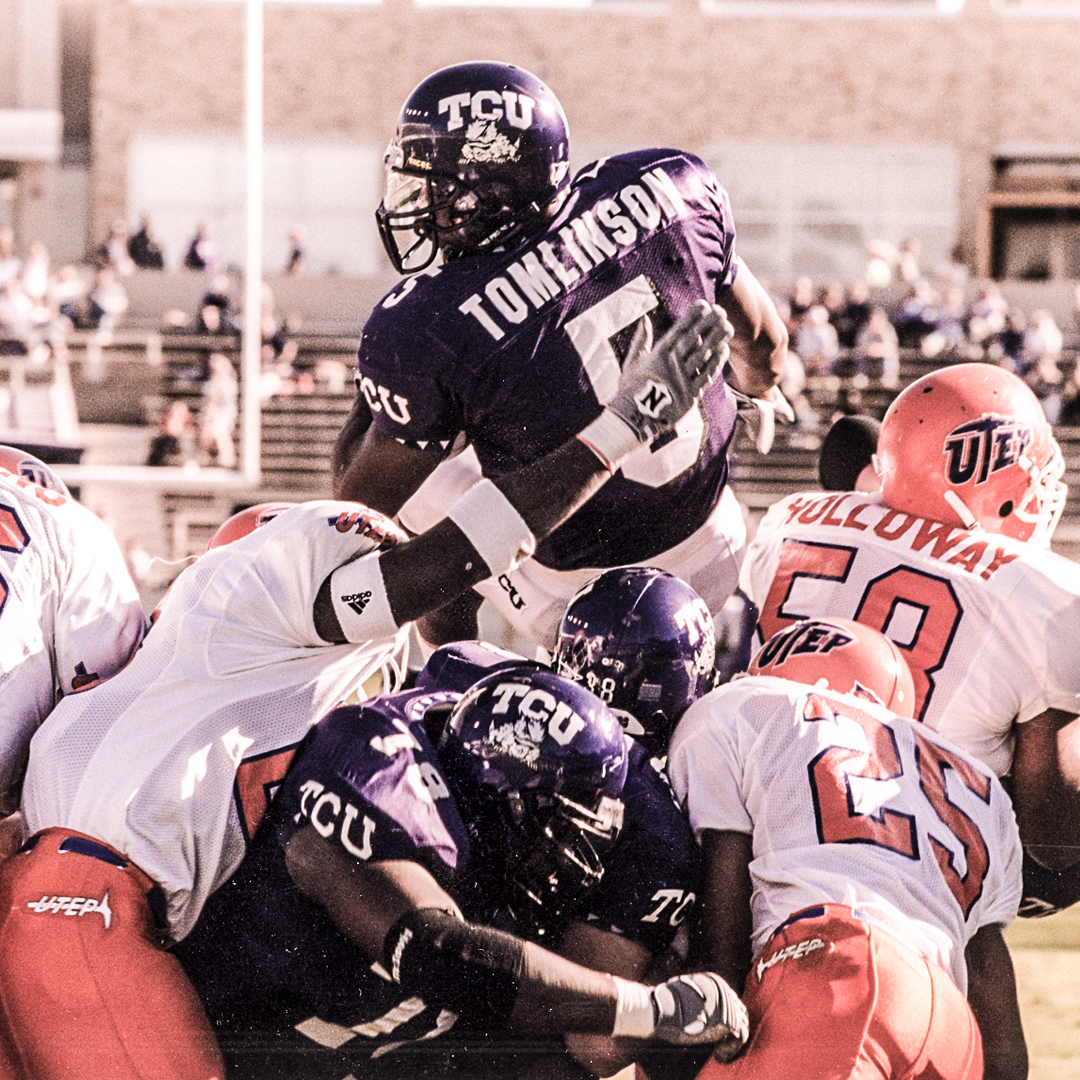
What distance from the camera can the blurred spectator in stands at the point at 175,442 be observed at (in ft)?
47.1

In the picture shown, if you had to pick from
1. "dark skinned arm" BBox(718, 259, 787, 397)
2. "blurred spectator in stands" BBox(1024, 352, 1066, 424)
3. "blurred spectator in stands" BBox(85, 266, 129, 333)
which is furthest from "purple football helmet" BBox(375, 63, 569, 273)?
"blurred spectator in stands" BBox(85, 266, 129, 333)

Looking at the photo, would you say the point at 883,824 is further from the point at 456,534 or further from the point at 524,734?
the point at 456,534

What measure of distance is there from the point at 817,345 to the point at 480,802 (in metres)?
14.3

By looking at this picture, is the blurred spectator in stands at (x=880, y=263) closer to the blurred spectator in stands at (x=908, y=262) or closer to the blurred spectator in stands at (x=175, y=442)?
the blurred spectator in stands at (x=908, y=262)

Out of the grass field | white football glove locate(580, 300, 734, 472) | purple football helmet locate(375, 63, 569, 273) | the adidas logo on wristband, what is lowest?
the grass field

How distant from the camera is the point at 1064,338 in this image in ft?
58.5

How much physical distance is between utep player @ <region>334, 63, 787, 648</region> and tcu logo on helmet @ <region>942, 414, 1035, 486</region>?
0.48 meters

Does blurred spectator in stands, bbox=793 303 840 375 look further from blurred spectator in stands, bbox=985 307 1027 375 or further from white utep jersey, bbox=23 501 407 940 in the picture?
white utep jersey, bbox=23 501 407 940

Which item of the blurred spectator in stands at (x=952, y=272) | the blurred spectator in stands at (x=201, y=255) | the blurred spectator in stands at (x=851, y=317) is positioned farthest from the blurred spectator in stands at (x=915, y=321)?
the blurred spectator in stands at (x=201, y=255)

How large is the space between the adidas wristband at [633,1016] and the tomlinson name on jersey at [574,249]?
122 cm

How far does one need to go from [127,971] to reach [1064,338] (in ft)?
56.7

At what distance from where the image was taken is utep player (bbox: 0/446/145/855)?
2.43 metres

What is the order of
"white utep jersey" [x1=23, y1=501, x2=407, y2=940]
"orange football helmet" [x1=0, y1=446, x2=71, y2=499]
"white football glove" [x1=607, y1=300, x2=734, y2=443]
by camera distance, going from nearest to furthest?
"white utep jersey" [x1=23, y1=501, x2=407, y2=940] → "white football glove" [x1=607, y1=300, x2=734, y2=443] → "orange football helmet" [x1=0, y1=446, x2=71, y2=499]

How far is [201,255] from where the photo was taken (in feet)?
60.3
